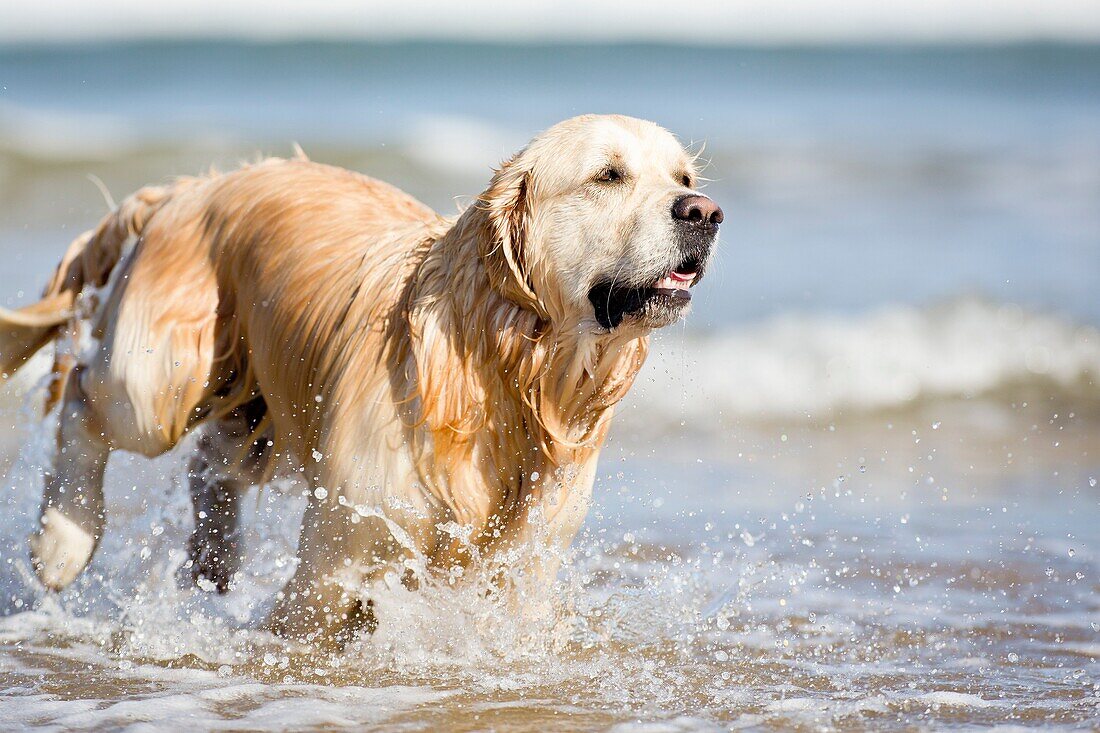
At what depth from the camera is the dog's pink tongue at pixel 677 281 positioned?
3.71 meters

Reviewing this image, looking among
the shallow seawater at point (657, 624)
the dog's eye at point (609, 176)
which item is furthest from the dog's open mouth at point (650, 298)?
the shallow seawater at point (657, 624)

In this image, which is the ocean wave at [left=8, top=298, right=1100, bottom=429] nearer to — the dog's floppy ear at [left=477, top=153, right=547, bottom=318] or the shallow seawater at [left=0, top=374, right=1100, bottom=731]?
the shallow seawater at [left=0, top=374, right=1100, bottom=731]

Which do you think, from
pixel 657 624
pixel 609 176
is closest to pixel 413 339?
pixel 609 176

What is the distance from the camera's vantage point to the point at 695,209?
3.62 m

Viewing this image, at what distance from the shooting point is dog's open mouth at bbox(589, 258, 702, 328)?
370cm

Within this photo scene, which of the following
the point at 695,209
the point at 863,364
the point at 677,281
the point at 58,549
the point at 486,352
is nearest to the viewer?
the point at 695,209

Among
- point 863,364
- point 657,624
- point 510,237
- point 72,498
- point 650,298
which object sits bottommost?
point 657,624

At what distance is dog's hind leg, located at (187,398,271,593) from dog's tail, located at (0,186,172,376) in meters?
0.81

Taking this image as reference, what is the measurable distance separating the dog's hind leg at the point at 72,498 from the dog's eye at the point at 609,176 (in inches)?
90.7

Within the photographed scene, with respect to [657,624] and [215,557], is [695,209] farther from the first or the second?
[215,557]

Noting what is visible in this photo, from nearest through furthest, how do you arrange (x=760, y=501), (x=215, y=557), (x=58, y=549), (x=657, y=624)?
(x=657, y=624) < (x=58, y=549) < (x=215, y=557) < (x=760, y=501)

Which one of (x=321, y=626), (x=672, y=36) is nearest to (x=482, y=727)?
(x=321, y=626)

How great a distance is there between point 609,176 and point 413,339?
0.75 metres

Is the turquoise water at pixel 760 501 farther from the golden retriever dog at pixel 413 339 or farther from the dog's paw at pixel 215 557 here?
the golden retriever dog at pixel 413 339
